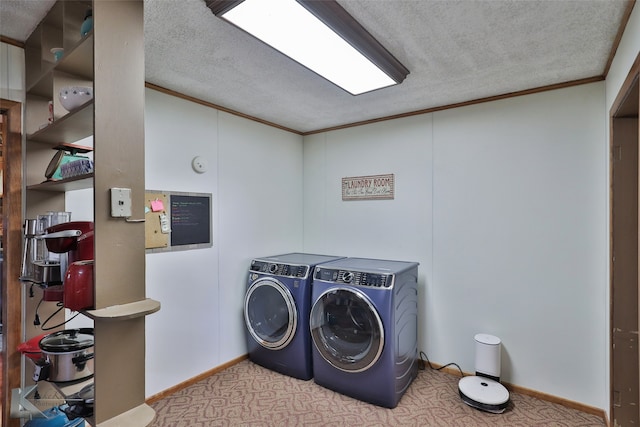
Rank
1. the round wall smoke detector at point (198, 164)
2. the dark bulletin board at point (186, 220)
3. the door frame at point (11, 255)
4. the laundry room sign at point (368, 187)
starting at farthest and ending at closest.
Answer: the laundry room sign at point (368, 187)
the round wall smoke detector at point (198, 164)
the dark bulletin board at point (186, 220)
the door frame at point (11, 255)

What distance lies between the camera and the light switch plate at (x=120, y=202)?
1.24 m

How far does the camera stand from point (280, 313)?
3027 millimetres

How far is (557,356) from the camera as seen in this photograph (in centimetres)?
252

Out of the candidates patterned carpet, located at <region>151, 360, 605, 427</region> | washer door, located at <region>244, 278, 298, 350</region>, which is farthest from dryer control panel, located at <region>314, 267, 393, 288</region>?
patterned carpet, located at <region>151, 360, 605, 427</region>

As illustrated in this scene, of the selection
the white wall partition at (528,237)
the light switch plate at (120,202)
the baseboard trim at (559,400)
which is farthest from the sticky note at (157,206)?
the baseboard trim at (559,400)

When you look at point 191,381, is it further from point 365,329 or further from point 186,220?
point 365,329

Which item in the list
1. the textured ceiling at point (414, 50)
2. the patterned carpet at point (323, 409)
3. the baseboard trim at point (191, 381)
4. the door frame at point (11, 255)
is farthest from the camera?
the baseboard trim at point (191, 381)

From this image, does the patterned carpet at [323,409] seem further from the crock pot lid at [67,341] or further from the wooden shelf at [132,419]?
the wooden shelf at [132,419]

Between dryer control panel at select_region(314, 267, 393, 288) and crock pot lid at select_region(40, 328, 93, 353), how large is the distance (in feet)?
5.31

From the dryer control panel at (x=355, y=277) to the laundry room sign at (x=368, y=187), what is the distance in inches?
41.6

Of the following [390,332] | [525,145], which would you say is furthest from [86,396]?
[525,145]

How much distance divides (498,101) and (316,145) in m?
1.93

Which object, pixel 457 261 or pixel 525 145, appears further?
pixel 457 261

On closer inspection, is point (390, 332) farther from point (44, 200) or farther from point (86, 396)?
point (44, 200)
